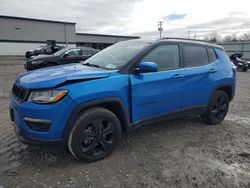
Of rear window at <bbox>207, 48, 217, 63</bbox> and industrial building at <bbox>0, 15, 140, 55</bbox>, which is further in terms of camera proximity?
industrial building at <bbox>0, 15, 140, 55</bbox>

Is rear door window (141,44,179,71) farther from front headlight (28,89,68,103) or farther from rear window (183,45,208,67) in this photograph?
front headlight (28,89,68,103)

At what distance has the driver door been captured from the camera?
3.52m

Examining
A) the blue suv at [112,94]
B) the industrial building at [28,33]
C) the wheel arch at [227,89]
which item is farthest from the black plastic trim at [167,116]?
the industrial building at [28,33]

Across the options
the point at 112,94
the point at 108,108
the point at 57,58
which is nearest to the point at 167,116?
the point at 108,108

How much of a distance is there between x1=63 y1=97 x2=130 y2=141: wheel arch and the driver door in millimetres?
172

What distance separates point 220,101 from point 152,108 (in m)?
2.08

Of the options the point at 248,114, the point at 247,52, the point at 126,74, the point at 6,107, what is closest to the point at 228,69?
the point at 248,114

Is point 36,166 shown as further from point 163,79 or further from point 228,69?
point 228,69

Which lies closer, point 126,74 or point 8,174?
point 8,174

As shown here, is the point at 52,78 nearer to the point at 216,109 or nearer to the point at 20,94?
the point at 20,94

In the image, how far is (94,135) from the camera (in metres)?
3.27

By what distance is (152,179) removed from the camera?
3010mm

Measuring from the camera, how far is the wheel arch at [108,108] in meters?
2.98

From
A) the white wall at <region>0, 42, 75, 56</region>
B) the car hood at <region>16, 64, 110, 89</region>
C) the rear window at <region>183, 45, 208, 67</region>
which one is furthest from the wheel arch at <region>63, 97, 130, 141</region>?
the white wall at <region>0, 42, 75, 56</region>
